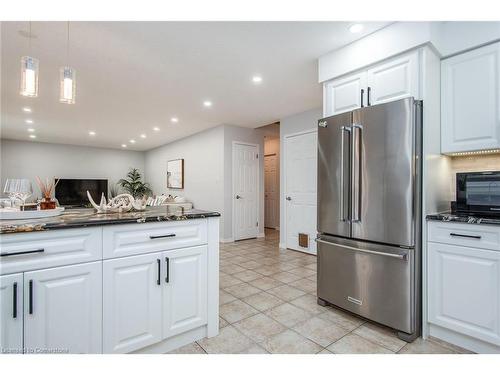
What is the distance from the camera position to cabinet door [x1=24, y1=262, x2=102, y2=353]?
130 cm

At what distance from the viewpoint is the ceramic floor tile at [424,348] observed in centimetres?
179

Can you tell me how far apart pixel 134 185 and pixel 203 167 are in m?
3.93

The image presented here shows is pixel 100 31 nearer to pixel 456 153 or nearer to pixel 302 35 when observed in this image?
pixel 302 35

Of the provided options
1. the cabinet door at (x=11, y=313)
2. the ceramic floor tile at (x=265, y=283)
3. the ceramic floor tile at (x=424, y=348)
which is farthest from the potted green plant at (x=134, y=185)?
the ceramic floor tile at (x=424, y=348)

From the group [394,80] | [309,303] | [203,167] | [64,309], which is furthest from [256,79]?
[203,167]

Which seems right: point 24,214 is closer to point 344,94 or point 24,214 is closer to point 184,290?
point 184,290

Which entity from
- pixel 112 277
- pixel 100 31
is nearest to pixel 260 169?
pixel 100 31

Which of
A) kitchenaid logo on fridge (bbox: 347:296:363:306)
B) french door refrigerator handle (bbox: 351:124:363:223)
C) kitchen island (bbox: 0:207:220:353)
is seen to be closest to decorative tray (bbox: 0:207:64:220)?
kitchen island (bbox: 0:207:220:353)

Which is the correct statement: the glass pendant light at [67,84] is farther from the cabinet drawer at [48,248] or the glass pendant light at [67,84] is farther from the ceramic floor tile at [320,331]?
the ceramic floor tile at [320,331]

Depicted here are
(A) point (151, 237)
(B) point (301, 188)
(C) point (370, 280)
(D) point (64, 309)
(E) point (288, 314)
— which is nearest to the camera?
(D) point (64, 309)

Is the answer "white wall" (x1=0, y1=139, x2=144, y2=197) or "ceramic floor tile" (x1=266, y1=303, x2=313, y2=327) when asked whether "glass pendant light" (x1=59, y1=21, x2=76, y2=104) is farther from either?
"white wall" (x1=0, y1=139, x2=144, y2=197)

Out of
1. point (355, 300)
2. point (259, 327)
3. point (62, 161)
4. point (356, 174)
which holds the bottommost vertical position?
point (259, 327)

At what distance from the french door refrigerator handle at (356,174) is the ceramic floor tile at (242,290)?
136 cm

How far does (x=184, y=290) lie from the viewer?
5.89ft
